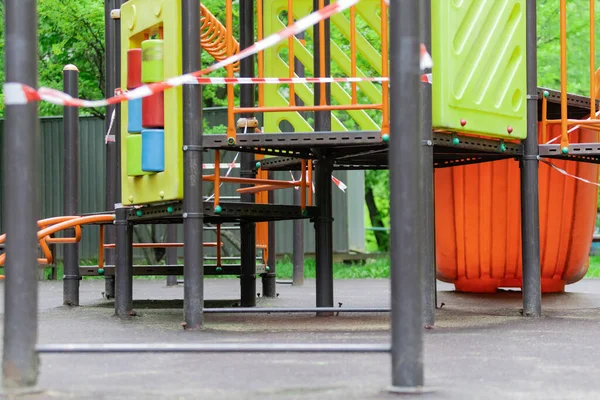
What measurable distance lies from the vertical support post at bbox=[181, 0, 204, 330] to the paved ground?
0.84 feet

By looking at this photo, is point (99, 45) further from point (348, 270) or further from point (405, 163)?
point (405, 163)

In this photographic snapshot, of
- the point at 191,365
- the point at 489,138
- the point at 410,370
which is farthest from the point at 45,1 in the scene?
the point at 410,370

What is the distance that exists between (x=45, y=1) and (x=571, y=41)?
486 inches

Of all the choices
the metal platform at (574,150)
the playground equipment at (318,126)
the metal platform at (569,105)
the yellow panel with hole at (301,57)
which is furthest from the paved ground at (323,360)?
the yellow panel with hole at (301,57)

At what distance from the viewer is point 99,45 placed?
19.1 metres

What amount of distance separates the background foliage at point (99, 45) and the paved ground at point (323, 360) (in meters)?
9.03

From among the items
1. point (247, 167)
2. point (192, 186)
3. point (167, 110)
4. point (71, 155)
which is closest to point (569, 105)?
point (247, 167)

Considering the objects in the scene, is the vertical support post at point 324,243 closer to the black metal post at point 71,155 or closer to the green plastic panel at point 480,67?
the green plastic panel at point 480,67

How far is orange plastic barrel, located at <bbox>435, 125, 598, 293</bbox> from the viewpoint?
11328mm

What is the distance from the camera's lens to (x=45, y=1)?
17.5m

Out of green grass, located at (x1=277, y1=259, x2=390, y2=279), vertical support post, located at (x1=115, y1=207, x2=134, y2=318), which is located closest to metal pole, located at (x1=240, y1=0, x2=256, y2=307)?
vertical support post, located at (x1=115, y1=207, x2=134, y2=318)

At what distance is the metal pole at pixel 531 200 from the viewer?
8.63m

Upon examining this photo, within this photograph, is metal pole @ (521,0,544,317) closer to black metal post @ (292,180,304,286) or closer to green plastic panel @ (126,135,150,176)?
green plastic panel @ (126,135,150,176)

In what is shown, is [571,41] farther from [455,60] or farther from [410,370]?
[410,370]
